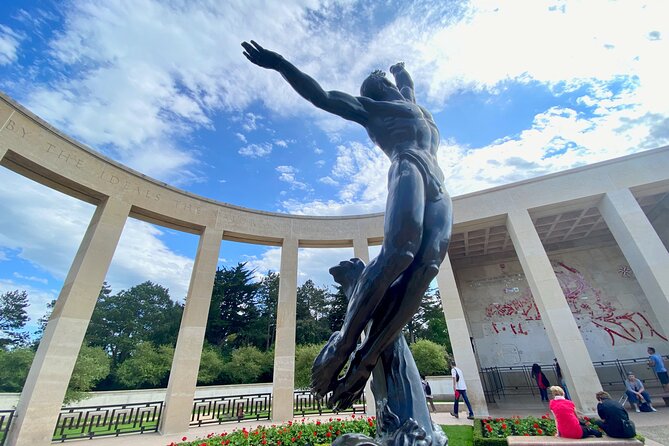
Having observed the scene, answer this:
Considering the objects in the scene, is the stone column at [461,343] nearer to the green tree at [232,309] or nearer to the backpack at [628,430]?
the backpack at [628,430]

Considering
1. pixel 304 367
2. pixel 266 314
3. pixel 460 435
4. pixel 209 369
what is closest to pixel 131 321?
pixel 266 314

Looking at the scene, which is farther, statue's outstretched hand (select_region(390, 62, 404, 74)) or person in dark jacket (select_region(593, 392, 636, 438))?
person in dark jacket (select_region(593, 392, 636, 438))

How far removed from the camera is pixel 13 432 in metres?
7.07

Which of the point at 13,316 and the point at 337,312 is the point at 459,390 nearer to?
the point at 337,312

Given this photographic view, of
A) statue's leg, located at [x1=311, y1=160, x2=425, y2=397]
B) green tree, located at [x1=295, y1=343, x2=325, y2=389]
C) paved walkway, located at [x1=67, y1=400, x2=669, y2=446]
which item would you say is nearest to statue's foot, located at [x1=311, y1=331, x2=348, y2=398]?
statue's leg, located at [x1=311, y1=160, x2=425, y2=397]

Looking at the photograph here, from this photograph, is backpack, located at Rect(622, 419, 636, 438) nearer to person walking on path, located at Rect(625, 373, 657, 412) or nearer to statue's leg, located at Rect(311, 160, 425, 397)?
statue's leg, located at Rect(311, 160, 425, 397)

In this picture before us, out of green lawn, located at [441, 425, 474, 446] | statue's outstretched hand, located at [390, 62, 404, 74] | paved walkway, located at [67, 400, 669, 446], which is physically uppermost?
statue's outstretched hand, located at [390, 62, 404, 74]

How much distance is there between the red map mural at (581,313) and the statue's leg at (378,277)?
17.0 m

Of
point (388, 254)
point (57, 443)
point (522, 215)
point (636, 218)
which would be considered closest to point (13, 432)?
point (57, 443)

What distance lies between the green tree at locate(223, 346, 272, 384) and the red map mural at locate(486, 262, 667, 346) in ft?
54.8

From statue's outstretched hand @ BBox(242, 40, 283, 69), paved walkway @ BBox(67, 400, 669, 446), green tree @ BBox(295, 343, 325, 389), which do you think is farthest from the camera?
green tree @ BBox(295, 343, 325, 389)

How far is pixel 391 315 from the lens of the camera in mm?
2359

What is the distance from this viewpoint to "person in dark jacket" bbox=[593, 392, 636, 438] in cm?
468

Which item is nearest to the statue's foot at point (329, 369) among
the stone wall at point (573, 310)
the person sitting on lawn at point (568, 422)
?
the person sitting on lawn at point (568, 422)
